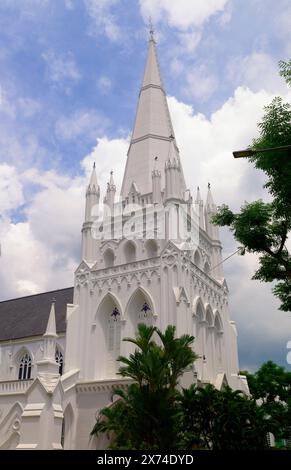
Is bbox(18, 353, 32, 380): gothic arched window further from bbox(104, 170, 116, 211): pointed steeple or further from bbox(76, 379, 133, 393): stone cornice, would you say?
bbox(104, 170, 116, 211): pointed steeple

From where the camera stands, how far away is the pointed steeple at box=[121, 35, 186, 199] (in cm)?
3322

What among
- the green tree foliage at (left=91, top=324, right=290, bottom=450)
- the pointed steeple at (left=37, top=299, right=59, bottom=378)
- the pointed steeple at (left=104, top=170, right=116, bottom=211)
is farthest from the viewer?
the pointed steeple at (left=104, top=170, right=116, bottom=211)

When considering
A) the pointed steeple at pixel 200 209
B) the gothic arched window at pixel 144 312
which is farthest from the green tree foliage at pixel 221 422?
the pointed steeple at pixel 200 209

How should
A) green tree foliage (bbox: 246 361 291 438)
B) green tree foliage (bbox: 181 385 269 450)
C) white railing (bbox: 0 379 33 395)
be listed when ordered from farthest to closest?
1. green tree foliage (bbox: 246 361 291 438)
2. white railing (bbox: 0 379 33 395)
3. green tree foliage (bbox: 181 385 269 450)

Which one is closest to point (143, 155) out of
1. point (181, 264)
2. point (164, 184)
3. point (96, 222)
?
point (164, 184)

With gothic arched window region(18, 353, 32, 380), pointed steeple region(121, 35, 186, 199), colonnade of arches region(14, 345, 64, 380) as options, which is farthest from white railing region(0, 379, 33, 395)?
pointed steeple region(121, 35, 186, 199)

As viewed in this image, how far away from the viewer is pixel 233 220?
17234mm

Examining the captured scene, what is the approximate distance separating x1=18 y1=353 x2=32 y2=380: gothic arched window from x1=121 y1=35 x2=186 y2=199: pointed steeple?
14787 mm

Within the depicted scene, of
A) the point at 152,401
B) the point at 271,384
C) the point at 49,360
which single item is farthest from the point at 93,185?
the point at 271,384

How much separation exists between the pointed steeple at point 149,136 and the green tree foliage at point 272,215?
48.9ft

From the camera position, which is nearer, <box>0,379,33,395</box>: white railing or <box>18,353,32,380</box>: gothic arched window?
<box>0,379,33,395</box>: white railing

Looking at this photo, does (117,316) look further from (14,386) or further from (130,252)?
(14,386)

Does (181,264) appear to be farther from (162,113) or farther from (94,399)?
(162,113)

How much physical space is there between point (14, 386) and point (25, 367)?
674cm
